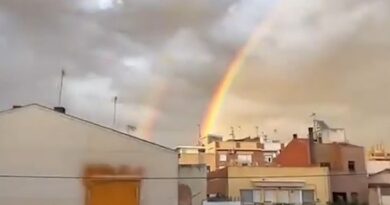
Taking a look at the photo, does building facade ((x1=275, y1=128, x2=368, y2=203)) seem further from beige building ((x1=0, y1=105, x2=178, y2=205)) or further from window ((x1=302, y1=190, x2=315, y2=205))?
beige building ((x1=0, y1=105, x2=178, y2=205))

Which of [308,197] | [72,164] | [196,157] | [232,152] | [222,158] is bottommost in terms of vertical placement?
[308,197]

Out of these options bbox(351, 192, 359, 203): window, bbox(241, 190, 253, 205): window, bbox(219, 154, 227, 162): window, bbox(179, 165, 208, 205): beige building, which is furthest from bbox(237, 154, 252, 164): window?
bbox(179, 165, 208, 205): beige building

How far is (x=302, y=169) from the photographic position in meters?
54.0

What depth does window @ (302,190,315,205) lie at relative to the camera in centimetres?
5353

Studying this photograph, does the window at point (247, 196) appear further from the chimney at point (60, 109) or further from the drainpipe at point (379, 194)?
the chimney at point (60, 109)

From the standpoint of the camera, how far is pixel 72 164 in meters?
34.6

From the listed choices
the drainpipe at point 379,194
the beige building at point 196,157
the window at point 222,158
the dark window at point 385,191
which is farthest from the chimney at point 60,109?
the window at point 222,158

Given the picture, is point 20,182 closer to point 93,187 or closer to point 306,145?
point 93,187

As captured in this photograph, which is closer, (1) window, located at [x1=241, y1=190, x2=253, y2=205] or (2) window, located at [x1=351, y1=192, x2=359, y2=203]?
(1) window, located at [x1=241, y1=190, x2=253, y2=205]

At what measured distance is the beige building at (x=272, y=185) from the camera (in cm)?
5281

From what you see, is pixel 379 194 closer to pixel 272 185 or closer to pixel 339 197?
pixel 339 197

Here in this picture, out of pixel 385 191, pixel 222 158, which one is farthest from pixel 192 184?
pixel 222 158

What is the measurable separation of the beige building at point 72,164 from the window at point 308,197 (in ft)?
69.7

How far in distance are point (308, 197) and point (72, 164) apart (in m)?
26.9
